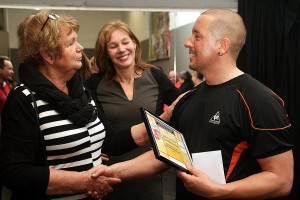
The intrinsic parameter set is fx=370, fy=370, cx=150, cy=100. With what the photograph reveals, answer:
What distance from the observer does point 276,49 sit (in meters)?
3.56

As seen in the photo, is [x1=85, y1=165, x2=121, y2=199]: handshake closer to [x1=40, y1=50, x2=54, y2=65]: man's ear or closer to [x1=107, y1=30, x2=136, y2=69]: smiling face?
[x1=40, y1=50, x2=54, y2=65]: man's ear

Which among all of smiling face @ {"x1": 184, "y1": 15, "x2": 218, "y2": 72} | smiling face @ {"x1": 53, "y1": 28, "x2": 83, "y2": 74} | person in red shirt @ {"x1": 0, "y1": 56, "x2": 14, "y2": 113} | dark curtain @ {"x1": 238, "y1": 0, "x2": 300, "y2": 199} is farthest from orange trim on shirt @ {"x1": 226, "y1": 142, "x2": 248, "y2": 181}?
person in red shirt @ {"x1": 0, "y1": 56, "x2": 14, "y2": 113}

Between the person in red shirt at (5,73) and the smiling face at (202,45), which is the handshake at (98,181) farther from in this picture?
the person in red shirt at (5,73)

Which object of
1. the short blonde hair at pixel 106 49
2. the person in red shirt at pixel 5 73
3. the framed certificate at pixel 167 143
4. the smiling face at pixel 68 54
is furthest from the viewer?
the person in red shirt at pixel 5 73

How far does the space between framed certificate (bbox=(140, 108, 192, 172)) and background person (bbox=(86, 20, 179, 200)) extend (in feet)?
2.57

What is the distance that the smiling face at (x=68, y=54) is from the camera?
5.75ft

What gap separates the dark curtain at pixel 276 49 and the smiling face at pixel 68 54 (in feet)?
6.86

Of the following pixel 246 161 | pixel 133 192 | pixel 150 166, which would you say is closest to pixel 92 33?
pixel 133 192

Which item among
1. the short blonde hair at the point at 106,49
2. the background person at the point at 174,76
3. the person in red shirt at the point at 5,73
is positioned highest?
the short blonde hair at the point at 106,49

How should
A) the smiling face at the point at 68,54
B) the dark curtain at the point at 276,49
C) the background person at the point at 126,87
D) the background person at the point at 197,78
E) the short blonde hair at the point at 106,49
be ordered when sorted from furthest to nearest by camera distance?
the background person at the point at 197,78 → the dark curtain at the point at 276,49 → the short blonde hair at the point at 106,49 → the background person at the point at 126,87 → the smiling face at the point at 68,54

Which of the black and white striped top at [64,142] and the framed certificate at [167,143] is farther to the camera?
the black and white striped top at [64,142]

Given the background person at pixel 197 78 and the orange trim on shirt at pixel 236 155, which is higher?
the orange trim on shirt at pixel 236 155

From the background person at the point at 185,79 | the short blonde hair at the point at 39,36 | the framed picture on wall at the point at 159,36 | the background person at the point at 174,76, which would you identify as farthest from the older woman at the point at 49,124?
the framed picture on wall at the point at 159,36

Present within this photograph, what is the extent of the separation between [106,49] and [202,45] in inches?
37.9
